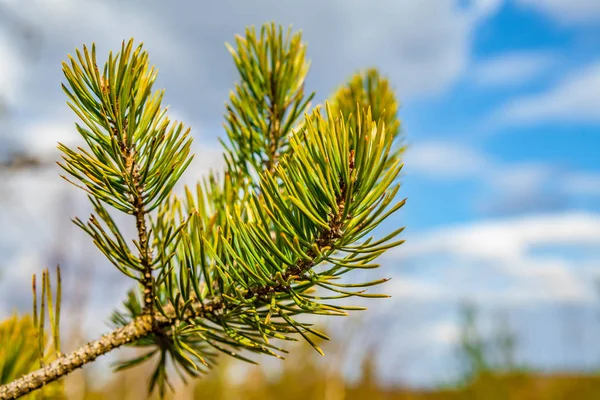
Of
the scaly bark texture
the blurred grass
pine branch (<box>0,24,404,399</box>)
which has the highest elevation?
pine branch (<box>0,24,404,399</box>)

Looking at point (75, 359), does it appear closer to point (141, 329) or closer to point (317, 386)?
point (141, 329)

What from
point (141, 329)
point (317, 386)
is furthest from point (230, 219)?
point (317, 386)

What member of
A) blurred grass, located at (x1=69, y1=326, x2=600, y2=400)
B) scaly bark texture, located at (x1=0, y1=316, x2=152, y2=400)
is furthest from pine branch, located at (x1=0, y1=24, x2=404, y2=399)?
blurred grass, located at (x1=69, y1=326, x2=600, y2=400)

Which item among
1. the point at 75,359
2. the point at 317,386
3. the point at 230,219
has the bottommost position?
the point at 317,386

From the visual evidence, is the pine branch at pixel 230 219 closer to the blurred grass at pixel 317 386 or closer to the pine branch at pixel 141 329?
the pine branch at pixel 141 329

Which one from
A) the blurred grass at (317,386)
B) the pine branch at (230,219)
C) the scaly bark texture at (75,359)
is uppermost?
the pine branch at (230,219)

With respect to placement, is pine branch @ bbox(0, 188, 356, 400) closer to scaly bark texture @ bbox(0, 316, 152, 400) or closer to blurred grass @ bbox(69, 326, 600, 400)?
scaly bark texture @ bbox(0, 316, 152, 400)

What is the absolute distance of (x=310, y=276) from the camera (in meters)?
0.41

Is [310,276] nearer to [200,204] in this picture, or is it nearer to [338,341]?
[200,204]

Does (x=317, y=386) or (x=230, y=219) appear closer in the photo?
(x=230, y=219)

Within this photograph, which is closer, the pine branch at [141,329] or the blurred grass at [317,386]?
the pine branch at [141,329]

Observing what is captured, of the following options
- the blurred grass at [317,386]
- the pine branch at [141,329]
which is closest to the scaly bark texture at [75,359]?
the pine branch at [141,329]

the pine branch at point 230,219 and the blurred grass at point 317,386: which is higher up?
the pine branch at point 230,219

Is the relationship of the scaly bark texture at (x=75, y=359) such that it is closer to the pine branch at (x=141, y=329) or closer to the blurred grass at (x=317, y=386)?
the pine branch at (x=141, y=329)
